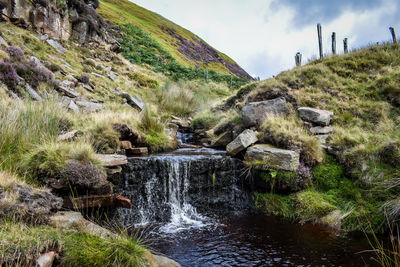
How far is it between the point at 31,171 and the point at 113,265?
2512 mm

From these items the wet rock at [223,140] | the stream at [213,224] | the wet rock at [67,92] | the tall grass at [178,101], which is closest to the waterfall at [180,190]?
the stream at [213,224]

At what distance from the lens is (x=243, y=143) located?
6.53 m

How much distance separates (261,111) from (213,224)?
4.36m

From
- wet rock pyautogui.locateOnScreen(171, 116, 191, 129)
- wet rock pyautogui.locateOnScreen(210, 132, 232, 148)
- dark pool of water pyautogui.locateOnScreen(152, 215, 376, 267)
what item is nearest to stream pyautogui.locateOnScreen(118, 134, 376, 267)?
dark pool of water pyautogui.locateOnScreen(152, 215, 376, 267)

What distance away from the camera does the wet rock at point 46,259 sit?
2.22m

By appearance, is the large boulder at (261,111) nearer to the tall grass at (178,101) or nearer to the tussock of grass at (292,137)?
the tussock of grass at (292,137)

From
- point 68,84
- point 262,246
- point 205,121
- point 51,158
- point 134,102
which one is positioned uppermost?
point 68,84

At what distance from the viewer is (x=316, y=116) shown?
283 inches

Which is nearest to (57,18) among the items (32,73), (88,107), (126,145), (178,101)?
(32,73)

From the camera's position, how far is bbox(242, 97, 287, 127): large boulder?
7.84m

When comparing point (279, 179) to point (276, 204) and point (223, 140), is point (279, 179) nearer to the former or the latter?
point (276, 204)

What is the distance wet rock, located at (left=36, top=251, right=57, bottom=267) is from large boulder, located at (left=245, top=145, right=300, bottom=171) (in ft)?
14.9

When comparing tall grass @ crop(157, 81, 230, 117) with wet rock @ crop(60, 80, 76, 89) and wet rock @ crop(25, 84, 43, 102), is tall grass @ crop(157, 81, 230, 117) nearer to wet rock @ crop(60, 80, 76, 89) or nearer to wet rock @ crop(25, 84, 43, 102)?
wet rock @ crop(60, 80, 76, 89)

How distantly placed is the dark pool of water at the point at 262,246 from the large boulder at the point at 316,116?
3489 millimetres
